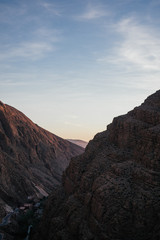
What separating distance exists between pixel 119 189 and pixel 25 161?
187ft

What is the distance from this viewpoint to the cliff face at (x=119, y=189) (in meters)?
12.6

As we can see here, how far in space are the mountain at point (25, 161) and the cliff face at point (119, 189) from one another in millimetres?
20777

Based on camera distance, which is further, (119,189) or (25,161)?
(25,161)

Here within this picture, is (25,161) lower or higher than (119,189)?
lower

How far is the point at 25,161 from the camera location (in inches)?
2655

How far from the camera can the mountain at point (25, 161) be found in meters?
47.3

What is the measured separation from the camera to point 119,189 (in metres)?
13.6

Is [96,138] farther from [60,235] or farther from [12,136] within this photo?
[12,136]

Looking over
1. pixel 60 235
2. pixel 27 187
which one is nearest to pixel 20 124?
pixel 27 187

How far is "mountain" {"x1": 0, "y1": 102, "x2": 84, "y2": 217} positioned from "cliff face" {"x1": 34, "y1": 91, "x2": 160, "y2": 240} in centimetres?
2078

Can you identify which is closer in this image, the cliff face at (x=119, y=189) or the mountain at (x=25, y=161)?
the cliff face at (x=119, y=189)

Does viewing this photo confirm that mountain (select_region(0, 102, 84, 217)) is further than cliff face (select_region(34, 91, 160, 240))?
Yes

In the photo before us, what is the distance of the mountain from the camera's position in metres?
47.3

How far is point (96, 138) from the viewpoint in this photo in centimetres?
2147
